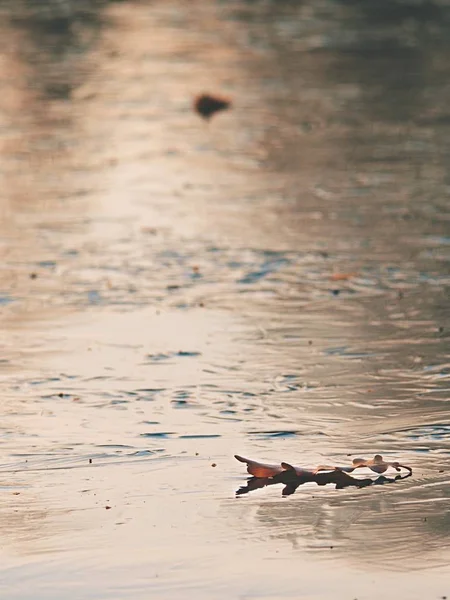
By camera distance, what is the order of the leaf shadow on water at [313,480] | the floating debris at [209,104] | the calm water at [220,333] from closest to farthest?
the calm water at [220,333]
the leaf shadow on water at [313,480]
the floating debris at [209,104]

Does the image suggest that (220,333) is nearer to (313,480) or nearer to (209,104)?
(313,480)

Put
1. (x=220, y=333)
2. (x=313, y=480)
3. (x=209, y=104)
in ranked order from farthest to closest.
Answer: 1. (x=209, y=104)
2. (x=220, y=333)
3. (x=313, y=480)

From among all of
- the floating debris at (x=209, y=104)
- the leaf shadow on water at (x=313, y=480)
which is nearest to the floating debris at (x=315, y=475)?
the leaf shadow on water at (x=313, y=480)

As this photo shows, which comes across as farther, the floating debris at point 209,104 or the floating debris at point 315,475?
the floating debris at point 209,104

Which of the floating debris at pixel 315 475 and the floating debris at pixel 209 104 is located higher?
the floating debris at pixel 315 475

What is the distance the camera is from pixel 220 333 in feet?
25.1

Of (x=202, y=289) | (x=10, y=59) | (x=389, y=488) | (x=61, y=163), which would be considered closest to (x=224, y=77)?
(x=10, y=59)

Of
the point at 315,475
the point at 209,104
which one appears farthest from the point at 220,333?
the point at 209,104

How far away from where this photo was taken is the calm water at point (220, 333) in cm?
479

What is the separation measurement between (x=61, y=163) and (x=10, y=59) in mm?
7454

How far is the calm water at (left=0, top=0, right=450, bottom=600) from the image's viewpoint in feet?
15.7

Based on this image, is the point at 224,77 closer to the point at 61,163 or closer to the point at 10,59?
the point at 10,59

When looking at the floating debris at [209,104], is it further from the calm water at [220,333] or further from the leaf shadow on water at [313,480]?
the leaf shadow on water at [313,480]

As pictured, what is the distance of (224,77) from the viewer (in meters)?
17.8
